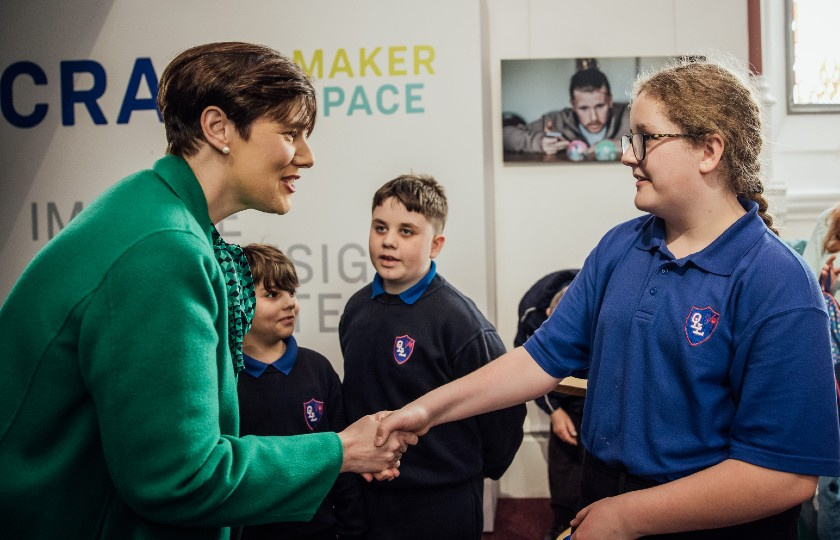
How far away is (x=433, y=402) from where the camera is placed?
1869 mm

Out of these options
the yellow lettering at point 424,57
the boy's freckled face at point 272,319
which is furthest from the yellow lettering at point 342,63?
the boy's freckled face at point 272,319

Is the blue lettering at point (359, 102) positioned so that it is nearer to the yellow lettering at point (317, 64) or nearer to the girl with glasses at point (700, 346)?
the yellow lettering at point (317, 64)

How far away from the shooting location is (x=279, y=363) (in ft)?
8.33

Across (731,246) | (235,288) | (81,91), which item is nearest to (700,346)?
(731,246)

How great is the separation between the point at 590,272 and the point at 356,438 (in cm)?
61

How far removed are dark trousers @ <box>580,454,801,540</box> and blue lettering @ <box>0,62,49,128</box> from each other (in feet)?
10.6

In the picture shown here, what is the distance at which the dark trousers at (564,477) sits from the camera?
364 centimetres

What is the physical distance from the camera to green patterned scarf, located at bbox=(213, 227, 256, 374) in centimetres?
148

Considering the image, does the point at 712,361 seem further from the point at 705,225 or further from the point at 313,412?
the point at 313,412

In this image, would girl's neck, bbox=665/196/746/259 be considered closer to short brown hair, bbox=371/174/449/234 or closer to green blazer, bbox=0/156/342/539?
green blazer, bbox=0/156/342/539

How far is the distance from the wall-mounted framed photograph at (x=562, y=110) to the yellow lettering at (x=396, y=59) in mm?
996

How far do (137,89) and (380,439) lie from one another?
8.59ft

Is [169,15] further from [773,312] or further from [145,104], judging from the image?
[773,312]

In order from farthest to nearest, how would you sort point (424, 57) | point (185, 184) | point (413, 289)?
point (424, 57)
point (413, 289)
point (185, 184)
